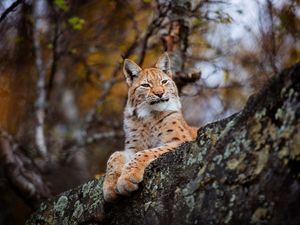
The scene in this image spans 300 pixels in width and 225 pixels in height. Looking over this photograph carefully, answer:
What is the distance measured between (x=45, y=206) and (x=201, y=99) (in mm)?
4840

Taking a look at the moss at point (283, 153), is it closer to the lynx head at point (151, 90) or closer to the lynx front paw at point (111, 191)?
the lynx front paw at point (111, 191)

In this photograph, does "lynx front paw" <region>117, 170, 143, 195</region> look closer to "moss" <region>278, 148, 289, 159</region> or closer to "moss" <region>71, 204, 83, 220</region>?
"moss" <region>71, 204, 83, 220</region>

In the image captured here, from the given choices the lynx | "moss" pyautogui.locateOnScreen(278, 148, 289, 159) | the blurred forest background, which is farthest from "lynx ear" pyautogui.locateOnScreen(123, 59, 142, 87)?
"moss" pyautogui.locateOnScreen(278, 148, 289, 159)

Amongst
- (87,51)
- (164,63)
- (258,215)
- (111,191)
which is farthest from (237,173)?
(87,51)

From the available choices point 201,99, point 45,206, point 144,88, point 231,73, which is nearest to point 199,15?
point 231,73

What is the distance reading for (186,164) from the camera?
2.85 metres

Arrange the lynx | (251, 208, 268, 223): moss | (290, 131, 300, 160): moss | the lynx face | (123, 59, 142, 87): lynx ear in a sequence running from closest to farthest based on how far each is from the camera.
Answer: (290, 131, 300, 160): moss → (251, 208, 268, 223): moss → the lynx → the lynx face → (123, 59, 142, 87): lynx ear

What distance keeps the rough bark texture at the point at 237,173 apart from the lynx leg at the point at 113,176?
0.16 metres

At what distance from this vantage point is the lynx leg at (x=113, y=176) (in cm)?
334

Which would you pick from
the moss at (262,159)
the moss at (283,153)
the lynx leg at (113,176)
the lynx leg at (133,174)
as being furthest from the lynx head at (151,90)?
the moss at (283,153)

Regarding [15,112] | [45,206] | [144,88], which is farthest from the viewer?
[15,112]

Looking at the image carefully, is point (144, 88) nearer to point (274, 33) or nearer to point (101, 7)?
point (274, 33)

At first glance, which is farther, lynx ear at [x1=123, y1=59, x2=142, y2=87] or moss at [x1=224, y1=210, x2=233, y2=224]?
lynx ear at [x1=123, y1=59, x2=142, y2=87]

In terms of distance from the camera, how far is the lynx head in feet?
15.4
